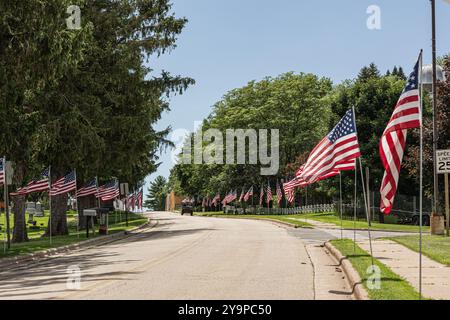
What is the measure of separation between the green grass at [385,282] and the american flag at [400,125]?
1.62 meters

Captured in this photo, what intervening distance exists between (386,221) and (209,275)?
1543 inches

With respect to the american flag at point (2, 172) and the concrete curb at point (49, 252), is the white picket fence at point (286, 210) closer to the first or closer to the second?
the concrete curb at point (49, 252)

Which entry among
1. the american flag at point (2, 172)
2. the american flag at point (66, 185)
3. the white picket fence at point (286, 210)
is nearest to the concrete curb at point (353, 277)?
the american flag at point (2, 172)

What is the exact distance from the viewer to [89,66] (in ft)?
107

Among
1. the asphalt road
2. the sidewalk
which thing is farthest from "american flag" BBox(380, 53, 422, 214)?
the asphalt road

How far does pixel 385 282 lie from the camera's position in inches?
440

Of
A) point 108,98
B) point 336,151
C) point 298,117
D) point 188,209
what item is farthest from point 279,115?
point 336,151

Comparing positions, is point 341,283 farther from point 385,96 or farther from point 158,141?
point 385,96

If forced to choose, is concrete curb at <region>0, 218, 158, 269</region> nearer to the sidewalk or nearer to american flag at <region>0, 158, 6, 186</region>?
american flag at <region>0, 158, 6, 186</region>

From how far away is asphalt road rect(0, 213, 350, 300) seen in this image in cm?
1078

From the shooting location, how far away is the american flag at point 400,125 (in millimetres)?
10797

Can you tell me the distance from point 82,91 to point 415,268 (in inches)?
904

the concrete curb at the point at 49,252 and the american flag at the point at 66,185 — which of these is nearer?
the concrete curb at the point at 49,252
